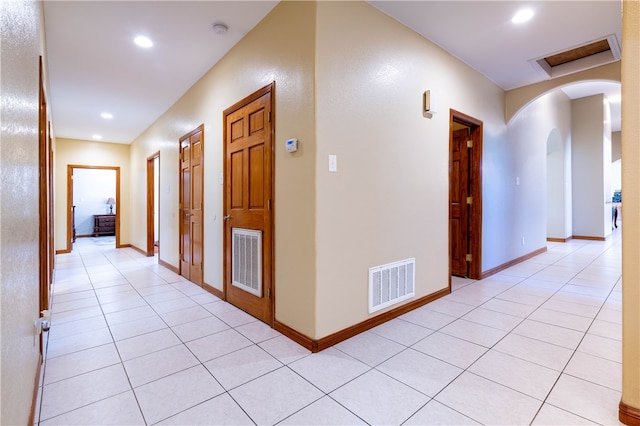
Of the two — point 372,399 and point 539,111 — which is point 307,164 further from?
point 539,111

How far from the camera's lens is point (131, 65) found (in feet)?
11.8

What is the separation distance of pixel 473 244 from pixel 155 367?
3.82 m

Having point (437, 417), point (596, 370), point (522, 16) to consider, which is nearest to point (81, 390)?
point (437, 417)

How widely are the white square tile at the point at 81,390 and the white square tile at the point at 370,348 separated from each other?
1.41 meters

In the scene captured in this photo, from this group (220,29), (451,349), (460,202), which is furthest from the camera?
(460,202)

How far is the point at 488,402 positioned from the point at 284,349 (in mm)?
1313

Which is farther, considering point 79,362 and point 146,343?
point 146,343

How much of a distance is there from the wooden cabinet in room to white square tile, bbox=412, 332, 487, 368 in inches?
443

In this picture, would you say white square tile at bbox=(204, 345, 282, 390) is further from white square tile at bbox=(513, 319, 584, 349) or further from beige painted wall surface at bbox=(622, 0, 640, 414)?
white square tile at bbox=(513, 319, 584, 349)

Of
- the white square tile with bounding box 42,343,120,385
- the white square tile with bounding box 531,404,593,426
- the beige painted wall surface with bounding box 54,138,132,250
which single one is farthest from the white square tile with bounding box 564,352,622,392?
the beige painted wall surface with bounding box 54,138,132,250

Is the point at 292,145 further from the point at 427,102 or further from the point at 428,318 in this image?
the point at 428,318

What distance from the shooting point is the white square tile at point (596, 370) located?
1770 millimetres

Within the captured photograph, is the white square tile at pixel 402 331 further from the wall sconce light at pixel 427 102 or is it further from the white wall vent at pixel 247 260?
the wall sconce light at pixel 427 102

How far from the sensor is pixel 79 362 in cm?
207
